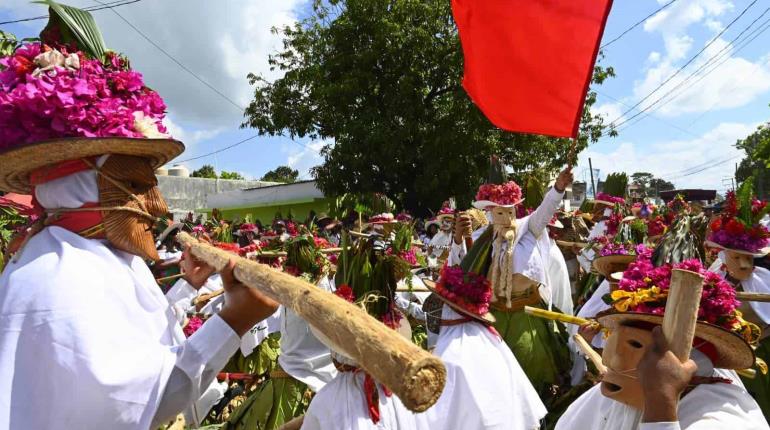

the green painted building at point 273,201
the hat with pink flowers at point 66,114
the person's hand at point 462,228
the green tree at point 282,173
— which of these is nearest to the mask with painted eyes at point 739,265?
the person's hand at point 462,228

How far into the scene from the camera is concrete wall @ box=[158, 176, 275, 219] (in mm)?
34281

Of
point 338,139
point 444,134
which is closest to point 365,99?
point 338,139

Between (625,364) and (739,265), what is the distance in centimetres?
377

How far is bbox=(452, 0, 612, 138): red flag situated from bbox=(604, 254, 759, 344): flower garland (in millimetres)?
1841

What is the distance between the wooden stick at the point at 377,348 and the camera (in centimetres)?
134

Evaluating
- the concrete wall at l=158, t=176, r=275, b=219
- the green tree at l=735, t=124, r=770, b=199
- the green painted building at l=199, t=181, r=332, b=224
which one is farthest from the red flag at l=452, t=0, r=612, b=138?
the concrete wall at l=158, t=176, r=275, b=219

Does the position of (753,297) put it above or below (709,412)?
above

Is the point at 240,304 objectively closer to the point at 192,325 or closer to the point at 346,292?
the point at 346,292

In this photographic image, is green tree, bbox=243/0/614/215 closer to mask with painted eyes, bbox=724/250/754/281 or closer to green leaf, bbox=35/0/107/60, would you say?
mask with painted eyes, bbox=724/250/754/281

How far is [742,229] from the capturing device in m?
5.25

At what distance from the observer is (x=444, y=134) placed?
19.2 m

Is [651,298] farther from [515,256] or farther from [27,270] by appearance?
[515,256]

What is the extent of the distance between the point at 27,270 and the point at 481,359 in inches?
143

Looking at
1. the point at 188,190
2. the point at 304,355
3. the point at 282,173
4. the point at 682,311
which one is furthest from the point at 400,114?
the point at 282,173
